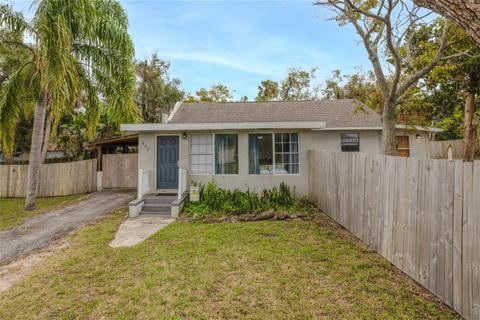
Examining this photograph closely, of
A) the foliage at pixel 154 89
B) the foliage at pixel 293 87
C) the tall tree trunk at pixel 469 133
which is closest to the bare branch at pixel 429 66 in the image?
the tall tree trunk at pixel 469 133

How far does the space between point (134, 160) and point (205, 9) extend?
8561 mm

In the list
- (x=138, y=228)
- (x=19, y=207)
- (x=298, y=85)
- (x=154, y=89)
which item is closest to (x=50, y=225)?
(x=138, y=228)

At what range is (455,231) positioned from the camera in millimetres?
3082

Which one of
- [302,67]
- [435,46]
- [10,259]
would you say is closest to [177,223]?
[10,259]

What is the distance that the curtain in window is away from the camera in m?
9.74

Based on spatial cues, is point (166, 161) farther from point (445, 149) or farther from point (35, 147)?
point (445, 149)

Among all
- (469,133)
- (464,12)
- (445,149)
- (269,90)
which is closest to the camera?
(464,12)

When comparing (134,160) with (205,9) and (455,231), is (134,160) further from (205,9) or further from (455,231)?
(455,231)

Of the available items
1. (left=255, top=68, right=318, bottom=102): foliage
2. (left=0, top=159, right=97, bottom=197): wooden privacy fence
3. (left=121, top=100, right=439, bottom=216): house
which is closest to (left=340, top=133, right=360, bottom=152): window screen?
(left=121, top=100, right=439, bottom=216): house

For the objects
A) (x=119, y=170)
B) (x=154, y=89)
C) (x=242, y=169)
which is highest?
(x=154, y=89)

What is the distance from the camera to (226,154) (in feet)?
32.1

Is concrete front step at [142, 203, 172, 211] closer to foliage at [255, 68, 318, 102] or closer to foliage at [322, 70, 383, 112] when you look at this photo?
foliage at [322, 70, 383, 112]

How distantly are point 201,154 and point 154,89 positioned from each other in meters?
13.7

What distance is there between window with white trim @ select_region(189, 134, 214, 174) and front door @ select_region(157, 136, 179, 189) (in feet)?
2.21
